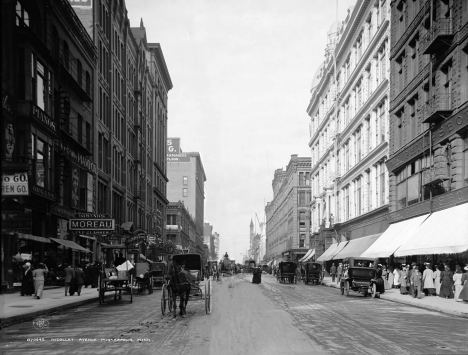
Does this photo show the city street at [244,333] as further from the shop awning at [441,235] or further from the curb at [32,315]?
the shop awning at [441,235]

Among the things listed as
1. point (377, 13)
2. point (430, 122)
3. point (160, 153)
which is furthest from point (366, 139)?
point (160, 153)

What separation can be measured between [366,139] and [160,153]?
172 feet

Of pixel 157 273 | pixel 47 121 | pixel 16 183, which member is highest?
pixel 47 121

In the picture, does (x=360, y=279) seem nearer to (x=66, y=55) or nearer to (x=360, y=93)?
(x=66, y=55)

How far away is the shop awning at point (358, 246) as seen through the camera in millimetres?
49312

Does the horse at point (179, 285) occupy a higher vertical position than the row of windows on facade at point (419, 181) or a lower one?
lower

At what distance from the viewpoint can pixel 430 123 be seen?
3553cm

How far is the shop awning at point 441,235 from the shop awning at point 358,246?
14.2 metres

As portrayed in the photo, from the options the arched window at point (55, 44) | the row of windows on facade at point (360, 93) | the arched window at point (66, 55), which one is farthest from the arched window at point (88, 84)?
the row of windows on facade at point (360, 93)

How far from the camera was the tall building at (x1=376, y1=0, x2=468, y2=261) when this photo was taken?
102 ft

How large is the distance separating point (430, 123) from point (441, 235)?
8354 mm

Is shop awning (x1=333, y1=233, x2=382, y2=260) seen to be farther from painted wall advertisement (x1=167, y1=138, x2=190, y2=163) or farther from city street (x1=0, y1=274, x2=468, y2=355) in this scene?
painted wall advertisement (x1=167, y1=138, x2=190, y2=163)

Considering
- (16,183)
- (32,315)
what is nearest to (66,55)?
(32,315)

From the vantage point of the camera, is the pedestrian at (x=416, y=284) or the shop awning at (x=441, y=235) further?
the pedestrian at (x=416, y=284)
